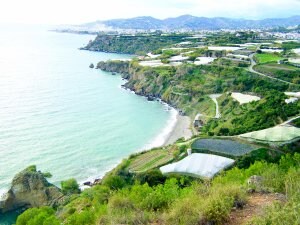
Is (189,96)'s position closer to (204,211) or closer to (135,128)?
(135,128)

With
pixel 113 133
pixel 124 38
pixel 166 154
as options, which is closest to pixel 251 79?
pixel 113 133

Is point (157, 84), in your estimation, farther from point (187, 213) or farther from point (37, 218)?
point (187, 213)

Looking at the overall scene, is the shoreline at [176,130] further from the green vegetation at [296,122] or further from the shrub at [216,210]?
the shrub at [216,210]

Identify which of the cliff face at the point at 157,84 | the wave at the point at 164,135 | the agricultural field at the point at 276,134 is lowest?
the wave at the point at 164,135

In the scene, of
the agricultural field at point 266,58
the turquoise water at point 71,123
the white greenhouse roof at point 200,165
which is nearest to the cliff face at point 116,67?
the turquoise water at point 71,123

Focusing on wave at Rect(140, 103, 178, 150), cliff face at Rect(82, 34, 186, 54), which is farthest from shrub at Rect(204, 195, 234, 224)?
cliff face at Rect(82, 34, 186, 54)
